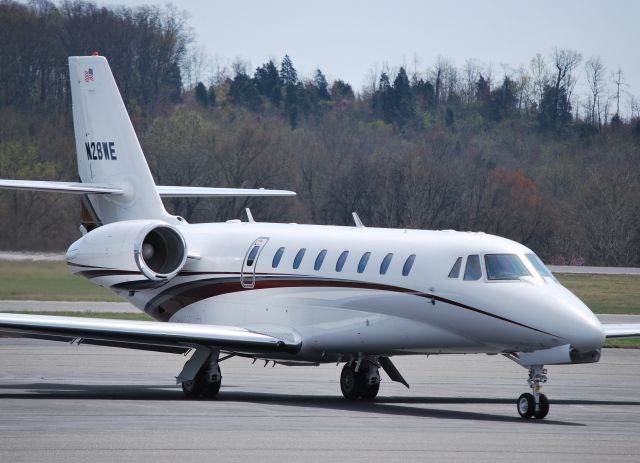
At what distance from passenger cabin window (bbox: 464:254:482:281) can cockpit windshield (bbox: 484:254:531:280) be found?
12cm

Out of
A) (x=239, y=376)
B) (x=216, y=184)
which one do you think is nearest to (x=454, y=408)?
(x=239, y=376)

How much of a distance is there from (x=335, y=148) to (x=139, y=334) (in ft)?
227

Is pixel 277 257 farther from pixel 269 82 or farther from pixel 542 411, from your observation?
pixel 269 82

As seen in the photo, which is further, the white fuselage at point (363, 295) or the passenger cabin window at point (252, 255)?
the passenger cabin window at point (252, 255)

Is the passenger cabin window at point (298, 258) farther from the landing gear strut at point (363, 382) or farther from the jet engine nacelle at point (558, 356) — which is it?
the jet engine nacelle at point (558, 356)

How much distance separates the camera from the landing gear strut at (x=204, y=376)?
67.1 feet

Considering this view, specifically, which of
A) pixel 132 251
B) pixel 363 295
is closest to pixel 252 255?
pixel 132 251

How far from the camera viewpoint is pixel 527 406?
1739 centimetres

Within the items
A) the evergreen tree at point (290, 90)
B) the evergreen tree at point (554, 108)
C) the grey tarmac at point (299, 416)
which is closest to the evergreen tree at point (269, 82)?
the evergreen tree at point (290, 90)

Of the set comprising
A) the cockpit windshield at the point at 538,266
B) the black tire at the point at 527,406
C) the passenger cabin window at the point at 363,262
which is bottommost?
the black tire at the point at 527,406

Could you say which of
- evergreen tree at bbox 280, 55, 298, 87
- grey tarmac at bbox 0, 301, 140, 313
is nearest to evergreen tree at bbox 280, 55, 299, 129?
evergreen tree at bbox 280, 55, 298, 87

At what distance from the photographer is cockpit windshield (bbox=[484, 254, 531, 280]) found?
59.5 feet

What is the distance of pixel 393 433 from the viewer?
1544cm

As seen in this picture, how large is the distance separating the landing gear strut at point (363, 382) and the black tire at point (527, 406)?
12.0 ft
